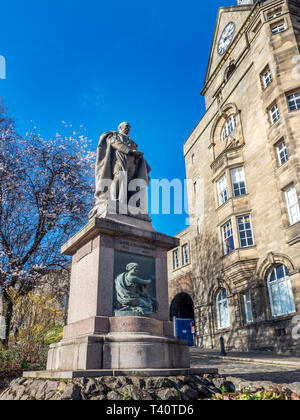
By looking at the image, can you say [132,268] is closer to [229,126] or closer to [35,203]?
[35,203]

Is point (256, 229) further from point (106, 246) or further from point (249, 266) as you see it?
point (106, 246)

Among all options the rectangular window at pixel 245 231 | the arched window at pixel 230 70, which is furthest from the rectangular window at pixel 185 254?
the arched window at pixel 230 70

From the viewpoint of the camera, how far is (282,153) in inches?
723

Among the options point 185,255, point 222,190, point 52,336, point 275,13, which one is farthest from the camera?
point 185,255

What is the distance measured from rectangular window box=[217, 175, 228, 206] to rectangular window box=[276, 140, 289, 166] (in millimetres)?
4500

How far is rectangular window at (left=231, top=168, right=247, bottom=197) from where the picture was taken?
69.2 feet

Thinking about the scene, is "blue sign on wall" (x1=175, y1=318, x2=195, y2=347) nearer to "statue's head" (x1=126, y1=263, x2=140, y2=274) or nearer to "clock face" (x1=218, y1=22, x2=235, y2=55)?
"statue's head" (x1=126, y1=263, x2=140, y2=274)

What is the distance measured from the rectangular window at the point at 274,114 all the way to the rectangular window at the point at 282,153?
59.4 inches

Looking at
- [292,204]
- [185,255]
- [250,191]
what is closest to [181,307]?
[185,255]

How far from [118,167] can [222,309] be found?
1716 centimetres

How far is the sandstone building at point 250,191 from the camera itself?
55.5 feet

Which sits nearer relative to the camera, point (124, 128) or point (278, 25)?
point (124, 128)

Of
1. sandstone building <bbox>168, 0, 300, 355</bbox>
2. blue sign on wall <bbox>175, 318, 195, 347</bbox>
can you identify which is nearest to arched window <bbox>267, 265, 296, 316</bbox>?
sandstone building <bbox>168, 0, 300, 355</bbox>
